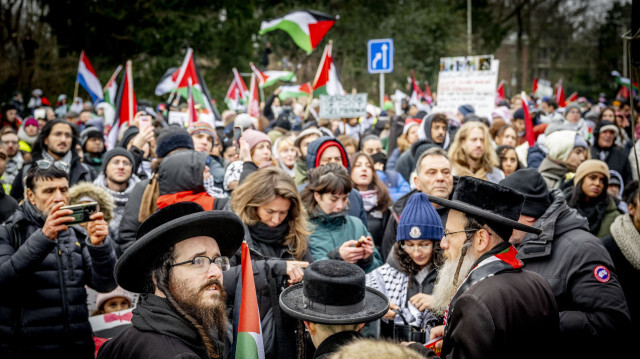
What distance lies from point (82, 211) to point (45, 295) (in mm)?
717

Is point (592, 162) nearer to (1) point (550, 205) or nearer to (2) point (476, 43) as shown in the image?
A: (1) point (550, 205)

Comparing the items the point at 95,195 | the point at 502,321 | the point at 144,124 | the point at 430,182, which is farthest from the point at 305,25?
the point at 502,321

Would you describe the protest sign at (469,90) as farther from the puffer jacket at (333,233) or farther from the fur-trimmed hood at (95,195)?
the fur-trimmed hood at (95,195)

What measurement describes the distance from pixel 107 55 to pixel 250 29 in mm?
7433

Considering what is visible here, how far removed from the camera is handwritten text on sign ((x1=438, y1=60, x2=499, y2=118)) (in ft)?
A: 34.6

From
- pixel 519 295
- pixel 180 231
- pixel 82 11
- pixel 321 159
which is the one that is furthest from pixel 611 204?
pixel 82 11

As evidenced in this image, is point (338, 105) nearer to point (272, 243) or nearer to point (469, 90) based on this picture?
point (469, 90)

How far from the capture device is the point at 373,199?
520 cm

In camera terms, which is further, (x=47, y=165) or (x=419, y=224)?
(x=47, y=165)

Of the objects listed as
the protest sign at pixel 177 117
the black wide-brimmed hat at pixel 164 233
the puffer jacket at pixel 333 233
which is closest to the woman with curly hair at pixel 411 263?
the puffer jacket at pixel 333 233

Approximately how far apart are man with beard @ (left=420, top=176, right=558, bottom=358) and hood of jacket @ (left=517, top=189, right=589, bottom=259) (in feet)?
2.18

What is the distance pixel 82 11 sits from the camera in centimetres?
2200

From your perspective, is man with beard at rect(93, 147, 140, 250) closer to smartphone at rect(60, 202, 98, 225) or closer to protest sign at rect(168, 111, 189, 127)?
smartphone at rect(60, 202, 98, 225)

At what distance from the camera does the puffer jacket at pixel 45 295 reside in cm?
339
